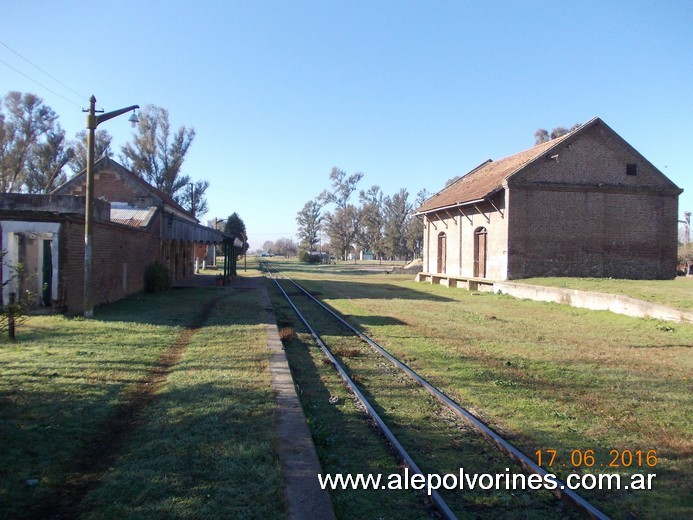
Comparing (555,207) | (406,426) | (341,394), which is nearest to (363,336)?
(341,394)

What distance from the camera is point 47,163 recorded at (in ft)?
146

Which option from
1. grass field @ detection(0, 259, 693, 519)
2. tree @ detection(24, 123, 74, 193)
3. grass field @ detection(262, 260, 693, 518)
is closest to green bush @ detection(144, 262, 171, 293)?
grass field @ detection(0, 259, 693, 519)

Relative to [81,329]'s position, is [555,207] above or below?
above

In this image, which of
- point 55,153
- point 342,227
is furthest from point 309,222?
point 55,153

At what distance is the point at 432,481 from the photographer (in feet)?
14.6

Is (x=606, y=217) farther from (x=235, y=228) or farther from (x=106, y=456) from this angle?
(x=235, y=228)

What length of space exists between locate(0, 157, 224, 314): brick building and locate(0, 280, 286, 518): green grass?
6.11ft

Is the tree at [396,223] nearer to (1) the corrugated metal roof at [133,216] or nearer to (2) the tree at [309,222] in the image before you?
(2) the tree at [309,222]

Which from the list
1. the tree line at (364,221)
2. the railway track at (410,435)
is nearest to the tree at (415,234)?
the tree line at (364,221)

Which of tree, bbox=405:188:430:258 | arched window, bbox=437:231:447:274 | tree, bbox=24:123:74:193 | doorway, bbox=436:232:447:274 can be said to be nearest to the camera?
doorway, bbox=436:232:447:274

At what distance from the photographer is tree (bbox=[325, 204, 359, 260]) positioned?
88.0 meters

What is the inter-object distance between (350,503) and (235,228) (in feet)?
229

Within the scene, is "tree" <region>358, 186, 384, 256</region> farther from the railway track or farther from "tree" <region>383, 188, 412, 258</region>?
the railway track

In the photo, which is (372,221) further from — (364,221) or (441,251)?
(441,251)
